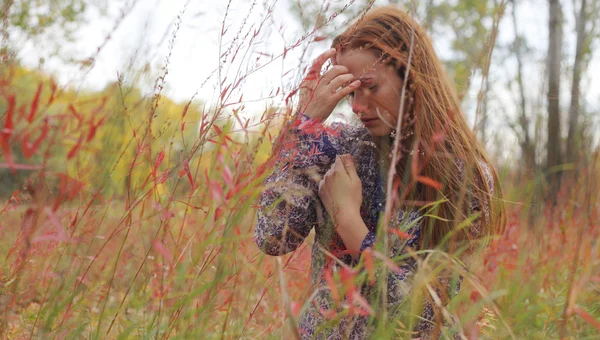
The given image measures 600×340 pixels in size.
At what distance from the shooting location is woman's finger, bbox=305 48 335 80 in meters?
1.31

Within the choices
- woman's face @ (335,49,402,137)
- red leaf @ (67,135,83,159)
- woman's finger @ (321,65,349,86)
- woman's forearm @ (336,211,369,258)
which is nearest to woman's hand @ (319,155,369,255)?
woman's forearm @ (336,211,369,258)

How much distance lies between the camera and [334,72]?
1.63 meters

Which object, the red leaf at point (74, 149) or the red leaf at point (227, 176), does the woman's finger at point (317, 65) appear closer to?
the red leaf at point (227, 176)

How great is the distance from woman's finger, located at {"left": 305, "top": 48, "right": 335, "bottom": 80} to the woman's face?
309 mm

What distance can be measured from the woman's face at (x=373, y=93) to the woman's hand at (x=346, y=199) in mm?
144

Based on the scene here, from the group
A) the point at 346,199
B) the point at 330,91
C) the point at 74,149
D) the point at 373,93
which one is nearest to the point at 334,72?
the point at 330,91

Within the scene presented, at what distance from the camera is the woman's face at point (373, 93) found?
5.76ft

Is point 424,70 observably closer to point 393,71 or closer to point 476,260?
point 393,71

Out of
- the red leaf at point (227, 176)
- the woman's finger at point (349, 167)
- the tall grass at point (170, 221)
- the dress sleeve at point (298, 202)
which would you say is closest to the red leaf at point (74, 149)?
the tall grass at point (170, 221)

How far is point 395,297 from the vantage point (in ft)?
5.43

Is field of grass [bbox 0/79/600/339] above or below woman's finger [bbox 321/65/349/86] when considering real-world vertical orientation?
below

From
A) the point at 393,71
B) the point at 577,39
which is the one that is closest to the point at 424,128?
the point at 393,71

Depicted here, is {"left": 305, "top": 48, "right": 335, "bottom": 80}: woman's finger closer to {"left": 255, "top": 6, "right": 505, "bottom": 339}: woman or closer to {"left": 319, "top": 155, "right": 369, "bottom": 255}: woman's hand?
{"left": 255, "top": 6, "right": 505, "bottom": 339}: woman

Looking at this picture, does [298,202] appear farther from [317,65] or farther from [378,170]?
[317,65]
